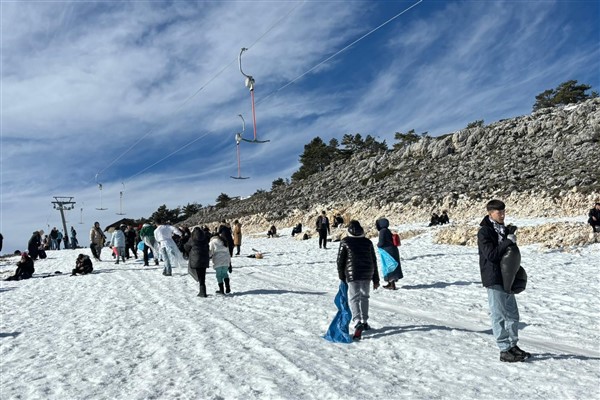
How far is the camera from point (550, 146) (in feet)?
160

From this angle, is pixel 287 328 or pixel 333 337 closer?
pixel 333 337

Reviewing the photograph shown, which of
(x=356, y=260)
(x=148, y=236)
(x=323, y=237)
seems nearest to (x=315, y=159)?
(x=323, y=237)

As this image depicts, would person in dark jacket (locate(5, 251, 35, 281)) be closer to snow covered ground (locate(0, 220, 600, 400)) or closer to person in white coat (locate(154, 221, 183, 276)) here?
snow covered ground (locate(0, 220, 600, 400))

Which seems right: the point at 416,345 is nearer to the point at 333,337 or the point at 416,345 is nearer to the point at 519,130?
the point at 333,337

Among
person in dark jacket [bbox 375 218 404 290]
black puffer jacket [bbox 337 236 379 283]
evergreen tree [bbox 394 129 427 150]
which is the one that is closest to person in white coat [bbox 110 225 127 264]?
person in dark jacket [bbox 375 218 404 290]

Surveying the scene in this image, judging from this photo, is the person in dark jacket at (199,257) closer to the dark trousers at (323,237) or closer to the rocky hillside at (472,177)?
the dark trousers at (323,237)

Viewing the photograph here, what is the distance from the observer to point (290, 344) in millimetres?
6434

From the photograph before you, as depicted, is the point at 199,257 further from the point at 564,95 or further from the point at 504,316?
the point at 564,95

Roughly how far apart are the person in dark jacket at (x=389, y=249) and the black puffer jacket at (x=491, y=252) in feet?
19.5

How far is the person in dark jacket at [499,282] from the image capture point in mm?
5301

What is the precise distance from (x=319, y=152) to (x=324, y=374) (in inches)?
3604

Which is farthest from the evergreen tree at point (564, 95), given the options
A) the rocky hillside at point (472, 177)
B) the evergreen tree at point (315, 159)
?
the evergreen tree at point (315, 159)

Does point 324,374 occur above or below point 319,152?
below

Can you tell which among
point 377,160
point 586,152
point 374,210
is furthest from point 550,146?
point 377,160
